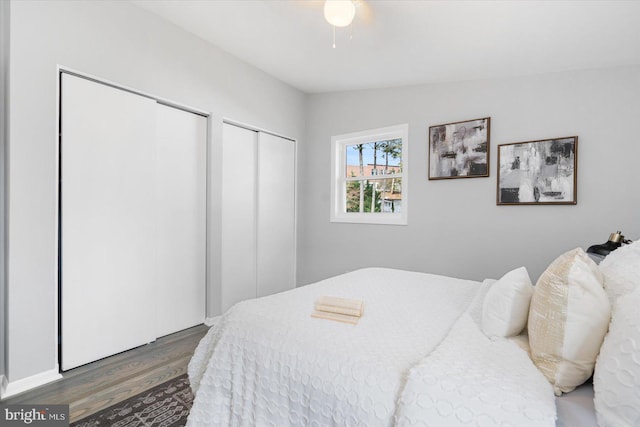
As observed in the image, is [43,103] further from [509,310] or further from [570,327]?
[570,327]

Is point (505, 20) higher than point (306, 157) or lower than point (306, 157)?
higher

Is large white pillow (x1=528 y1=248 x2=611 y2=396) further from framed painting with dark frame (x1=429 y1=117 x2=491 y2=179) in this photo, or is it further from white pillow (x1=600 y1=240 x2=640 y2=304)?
framed painting with dark frame (x1=429 y1=117 x2=491 y2=179)

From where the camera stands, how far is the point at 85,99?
7.76 feet

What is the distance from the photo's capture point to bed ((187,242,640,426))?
951 millimetres

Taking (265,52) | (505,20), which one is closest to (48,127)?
(265,52)

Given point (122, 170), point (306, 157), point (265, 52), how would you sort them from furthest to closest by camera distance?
point (306, 157) < point (265, 52) < point (122, 170)

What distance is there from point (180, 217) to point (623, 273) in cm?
304

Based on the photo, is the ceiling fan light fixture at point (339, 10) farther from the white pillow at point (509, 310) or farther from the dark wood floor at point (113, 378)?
the dark wood floor at point (113, 378)

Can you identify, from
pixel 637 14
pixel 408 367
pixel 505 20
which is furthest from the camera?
pixel 505 20

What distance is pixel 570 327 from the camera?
104 centimetres

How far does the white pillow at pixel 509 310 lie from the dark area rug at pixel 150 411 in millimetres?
1612

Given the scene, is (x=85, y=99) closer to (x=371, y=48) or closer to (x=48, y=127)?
(x=48, y=127)

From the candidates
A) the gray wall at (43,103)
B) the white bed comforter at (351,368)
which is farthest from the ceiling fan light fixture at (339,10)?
the white bed comforter at (351,368)

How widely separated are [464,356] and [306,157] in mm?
3595
